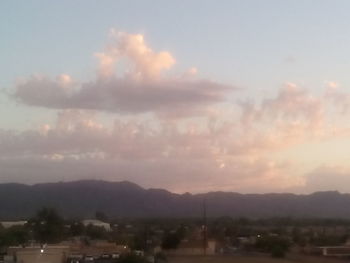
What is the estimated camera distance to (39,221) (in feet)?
351

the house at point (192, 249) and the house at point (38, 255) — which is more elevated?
the house at point (192, 249)

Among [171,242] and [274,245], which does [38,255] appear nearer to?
[171,242]

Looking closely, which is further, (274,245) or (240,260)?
(274,245)

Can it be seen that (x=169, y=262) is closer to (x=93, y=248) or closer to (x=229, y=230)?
(x=93, y=248)

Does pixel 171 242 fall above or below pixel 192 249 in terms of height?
above

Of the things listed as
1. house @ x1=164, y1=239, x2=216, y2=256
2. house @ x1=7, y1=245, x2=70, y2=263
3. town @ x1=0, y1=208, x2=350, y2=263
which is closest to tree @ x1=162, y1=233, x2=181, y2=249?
town @ x1=0, y1=208, x2=350, y2=263

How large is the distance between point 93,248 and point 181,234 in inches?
891

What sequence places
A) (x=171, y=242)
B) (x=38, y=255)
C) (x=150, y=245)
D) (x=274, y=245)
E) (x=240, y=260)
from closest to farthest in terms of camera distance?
(x=38, y=255)
(x=240, y=260)
(x=274, y=245)
(x=171, y=242)
(x=150, y=245)

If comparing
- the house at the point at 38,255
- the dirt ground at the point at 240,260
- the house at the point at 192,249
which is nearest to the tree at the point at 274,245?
the dirt ground at the point at 240,260

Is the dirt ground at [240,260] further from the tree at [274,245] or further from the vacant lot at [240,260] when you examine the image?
the tree at [274,245]

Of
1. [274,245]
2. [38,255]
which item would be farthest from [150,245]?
[38,255]

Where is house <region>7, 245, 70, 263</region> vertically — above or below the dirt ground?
above

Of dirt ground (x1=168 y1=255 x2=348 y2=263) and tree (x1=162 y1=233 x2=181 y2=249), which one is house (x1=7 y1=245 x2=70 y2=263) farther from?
tree (x1=162 y1=233 x2=181 y2=249)

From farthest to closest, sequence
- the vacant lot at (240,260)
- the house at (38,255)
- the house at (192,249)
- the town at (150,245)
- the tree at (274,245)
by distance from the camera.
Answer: the house at (192,249)
the tree at (274,245)
the vacant lot at (240,260)
the town at (150,245)
the house at (38,255)
